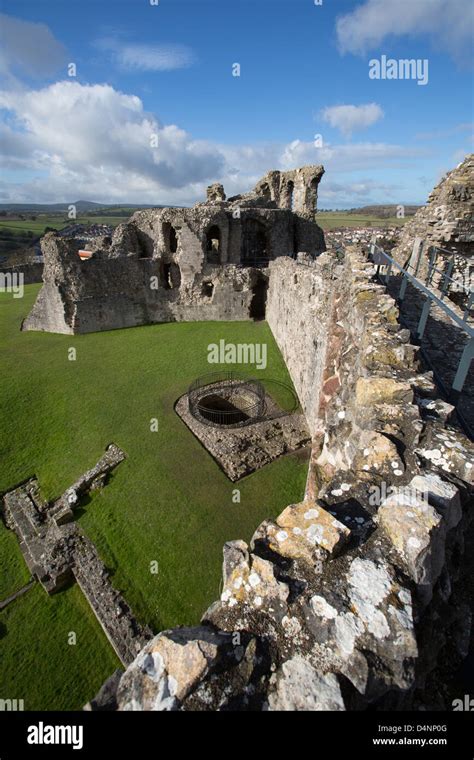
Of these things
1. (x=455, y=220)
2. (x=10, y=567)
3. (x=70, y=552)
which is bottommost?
(x=10, y=567)

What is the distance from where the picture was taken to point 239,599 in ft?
7.95

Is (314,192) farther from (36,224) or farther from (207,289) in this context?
(36,224)

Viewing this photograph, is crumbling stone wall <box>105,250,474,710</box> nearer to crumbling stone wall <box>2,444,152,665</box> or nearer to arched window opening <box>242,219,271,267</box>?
crumbling stone wall <box>2,444,152,665</box>

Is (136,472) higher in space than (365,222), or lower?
lower

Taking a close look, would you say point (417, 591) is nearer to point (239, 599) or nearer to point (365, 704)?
point (365, 704)


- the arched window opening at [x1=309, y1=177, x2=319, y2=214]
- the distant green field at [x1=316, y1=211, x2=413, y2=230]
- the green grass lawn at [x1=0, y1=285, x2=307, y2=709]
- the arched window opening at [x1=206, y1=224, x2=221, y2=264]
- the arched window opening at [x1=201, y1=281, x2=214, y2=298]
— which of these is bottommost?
the green grass lawn at [x1=0, y1=285, x2=307, y2=709]

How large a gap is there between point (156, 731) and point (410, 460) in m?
2.65

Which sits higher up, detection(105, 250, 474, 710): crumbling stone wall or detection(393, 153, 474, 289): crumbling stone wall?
detection(393, 153, 474, 289): crumbling stone wall

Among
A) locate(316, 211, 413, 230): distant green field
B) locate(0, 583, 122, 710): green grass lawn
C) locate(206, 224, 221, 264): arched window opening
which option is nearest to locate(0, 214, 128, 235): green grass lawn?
locate(316, 211, 413, 230): distant green field

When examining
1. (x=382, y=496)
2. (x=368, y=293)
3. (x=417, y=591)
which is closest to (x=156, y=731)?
(x=417, y=591)

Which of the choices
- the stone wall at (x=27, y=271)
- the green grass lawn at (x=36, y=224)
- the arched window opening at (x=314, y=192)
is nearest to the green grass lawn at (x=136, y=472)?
the arched window opening at (x=314, y=192)

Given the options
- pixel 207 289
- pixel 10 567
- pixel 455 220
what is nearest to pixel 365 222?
pixel 207 289

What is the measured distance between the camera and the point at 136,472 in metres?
10.2

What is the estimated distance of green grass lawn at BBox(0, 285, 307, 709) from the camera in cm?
738
